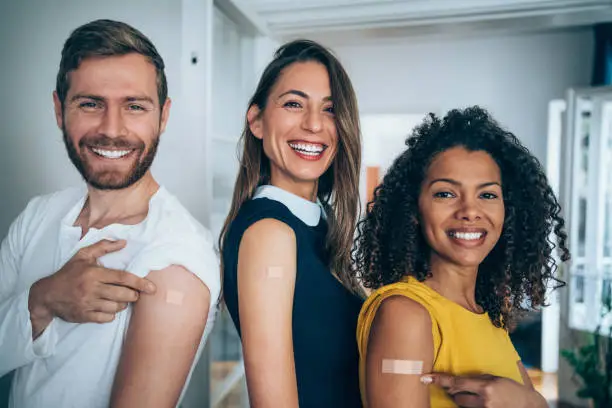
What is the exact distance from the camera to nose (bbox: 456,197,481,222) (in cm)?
63

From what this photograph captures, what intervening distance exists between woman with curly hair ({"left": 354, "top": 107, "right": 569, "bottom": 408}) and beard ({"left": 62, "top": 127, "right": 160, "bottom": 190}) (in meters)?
0.40

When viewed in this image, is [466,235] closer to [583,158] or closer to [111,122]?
[111,122]

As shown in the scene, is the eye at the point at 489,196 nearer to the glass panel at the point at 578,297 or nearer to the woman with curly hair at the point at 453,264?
the woman with curly hair at the point at 453,264

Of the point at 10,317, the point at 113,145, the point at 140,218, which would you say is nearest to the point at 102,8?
the point at 113,145

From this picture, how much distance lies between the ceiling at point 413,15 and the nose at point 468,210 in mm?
509

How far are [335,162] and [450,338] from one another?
1.22 ft

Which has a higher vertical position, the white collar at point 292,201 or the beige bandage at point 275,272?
the white collar at point 292,201

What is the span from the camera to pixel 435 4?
0.92m

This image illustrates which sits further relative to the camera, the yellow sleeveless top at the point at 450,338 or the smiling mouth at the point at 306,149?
the smiling mouth at the point at 306,149

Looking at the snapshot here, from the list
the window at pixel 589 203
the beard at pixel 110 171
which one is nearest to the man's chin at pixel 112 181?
the beard at pixel 110 171

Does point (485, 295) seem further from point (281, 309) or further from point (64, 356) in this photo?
point (64, 356)

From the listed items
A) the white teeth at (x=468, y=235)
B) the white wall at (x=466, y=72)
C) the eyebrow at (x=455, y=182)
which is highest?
the white wall at (x=466, y=72)

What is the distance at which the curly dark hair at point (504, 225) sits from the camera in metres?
0.69

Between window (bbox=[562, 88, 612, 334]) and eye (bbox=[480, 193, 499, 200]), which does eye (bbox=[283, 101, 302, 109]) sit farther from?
window (bbox=[562, 88, 612, 334])
